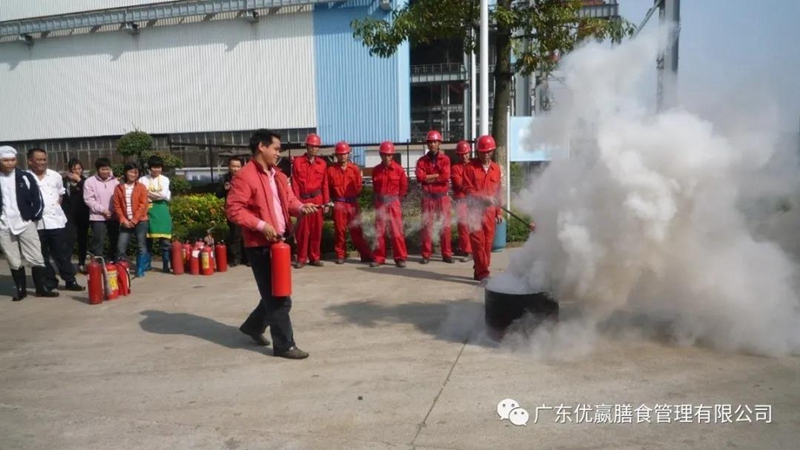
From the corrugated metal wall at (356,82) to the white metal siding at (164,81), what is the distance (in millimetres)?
598

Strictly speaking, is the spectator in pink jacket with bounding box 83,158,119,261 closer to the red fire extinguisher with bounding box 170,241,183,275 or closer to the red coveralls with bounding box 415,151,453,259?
the red fire extinguisher with bounding box 170,241,183,275

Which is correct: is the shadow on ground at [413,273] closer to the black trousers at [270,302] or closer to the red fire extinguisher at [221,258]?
the red fire extinguisher at [221,258]

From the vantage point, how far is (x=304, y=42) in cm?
2261

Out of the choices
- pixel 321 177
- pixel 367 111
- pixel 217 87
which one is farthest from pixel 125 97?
pixel 321 177

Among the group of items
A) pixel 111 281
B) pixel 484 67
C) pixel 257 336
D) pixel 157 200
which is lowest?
pixel 257 336

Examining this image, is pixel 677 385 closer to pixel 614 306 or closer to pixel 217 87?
pixel 614 306

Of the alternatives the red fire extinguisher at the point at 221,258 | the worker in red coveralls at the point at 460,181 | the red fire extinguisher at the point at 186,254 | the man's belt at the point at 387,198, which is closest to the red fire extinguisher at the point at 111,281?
the red fire extinguisher at the point at 186,254

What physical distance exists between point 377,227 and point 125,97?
21.3m

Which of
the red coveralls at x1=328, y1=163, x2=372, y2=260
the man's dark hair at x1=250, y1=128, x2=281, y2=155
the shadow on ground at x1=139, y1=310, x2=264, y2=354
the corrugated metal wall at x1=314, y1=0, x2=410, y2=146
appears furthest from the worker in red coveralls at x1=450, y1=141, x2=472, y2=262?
the corrugated metal wall at x1=314, y1=0, x2=410, y2=146

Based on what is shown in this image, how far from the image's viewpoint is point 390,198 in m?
8.43

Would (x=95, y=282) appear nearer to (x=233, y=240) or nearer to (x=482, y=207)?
(x=233, y=240)

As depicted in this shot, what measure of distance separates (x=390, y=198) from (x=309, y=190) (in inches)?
48.7

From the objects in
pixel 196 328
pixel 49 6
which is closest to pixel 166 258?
pixel 196 328

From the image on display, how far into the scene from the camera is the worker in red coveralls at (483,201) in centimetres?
685
